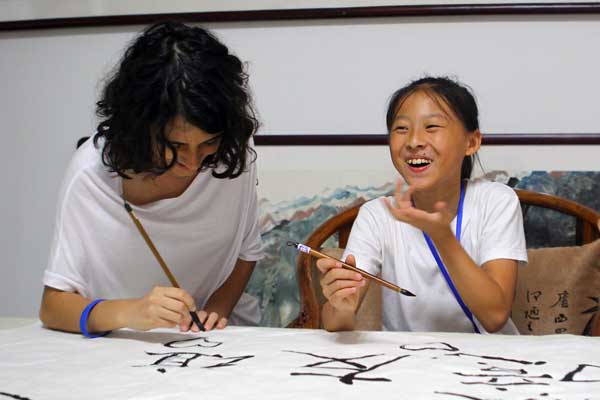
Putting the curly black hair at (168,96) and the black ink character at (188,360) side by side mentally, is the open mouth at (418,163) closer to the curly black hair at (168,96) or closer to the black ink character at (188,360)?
the curly black hair at (168,96)

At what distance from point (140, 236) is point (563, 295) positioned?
0.82m

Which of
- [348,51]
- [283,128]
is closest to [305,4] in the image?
[348,51]

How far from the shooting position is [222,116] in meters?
0.96

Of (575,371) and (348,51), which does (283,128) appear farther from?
(575,371)

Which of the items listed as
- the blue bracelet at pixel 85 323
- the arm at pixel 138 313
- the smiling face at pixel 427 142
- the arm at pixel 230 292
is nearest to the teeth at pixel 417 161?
the smiling face at pixel 427 142

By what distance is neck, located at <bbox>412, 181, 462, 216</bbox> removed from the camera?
1.22m

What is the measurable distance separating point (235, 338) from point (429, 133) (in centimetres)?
50

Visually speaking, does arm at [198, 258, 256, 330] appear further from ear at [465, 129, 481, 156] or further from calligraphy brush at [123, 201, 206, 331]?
ear at [465, 129, 481, 156]

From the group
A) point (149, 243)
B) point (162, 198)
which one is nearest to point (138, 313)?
point (149, 243)

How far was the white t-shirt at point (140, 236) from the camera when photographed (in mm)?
1085

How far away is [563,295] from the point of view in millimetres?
1323

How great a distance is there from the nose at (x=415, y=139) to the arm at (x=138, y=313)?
47cm

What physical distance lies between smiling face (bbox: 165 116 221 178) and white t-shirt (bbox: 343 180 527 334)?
0.35m

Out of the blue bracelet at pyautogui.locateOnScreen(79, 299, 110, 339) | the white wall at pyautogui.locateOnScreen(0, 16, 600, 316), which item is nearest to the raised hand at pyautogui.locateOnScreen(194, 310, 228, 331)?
the blue bracelet at pyautogui.locateOnScreen(79, 299, 110, 339)
